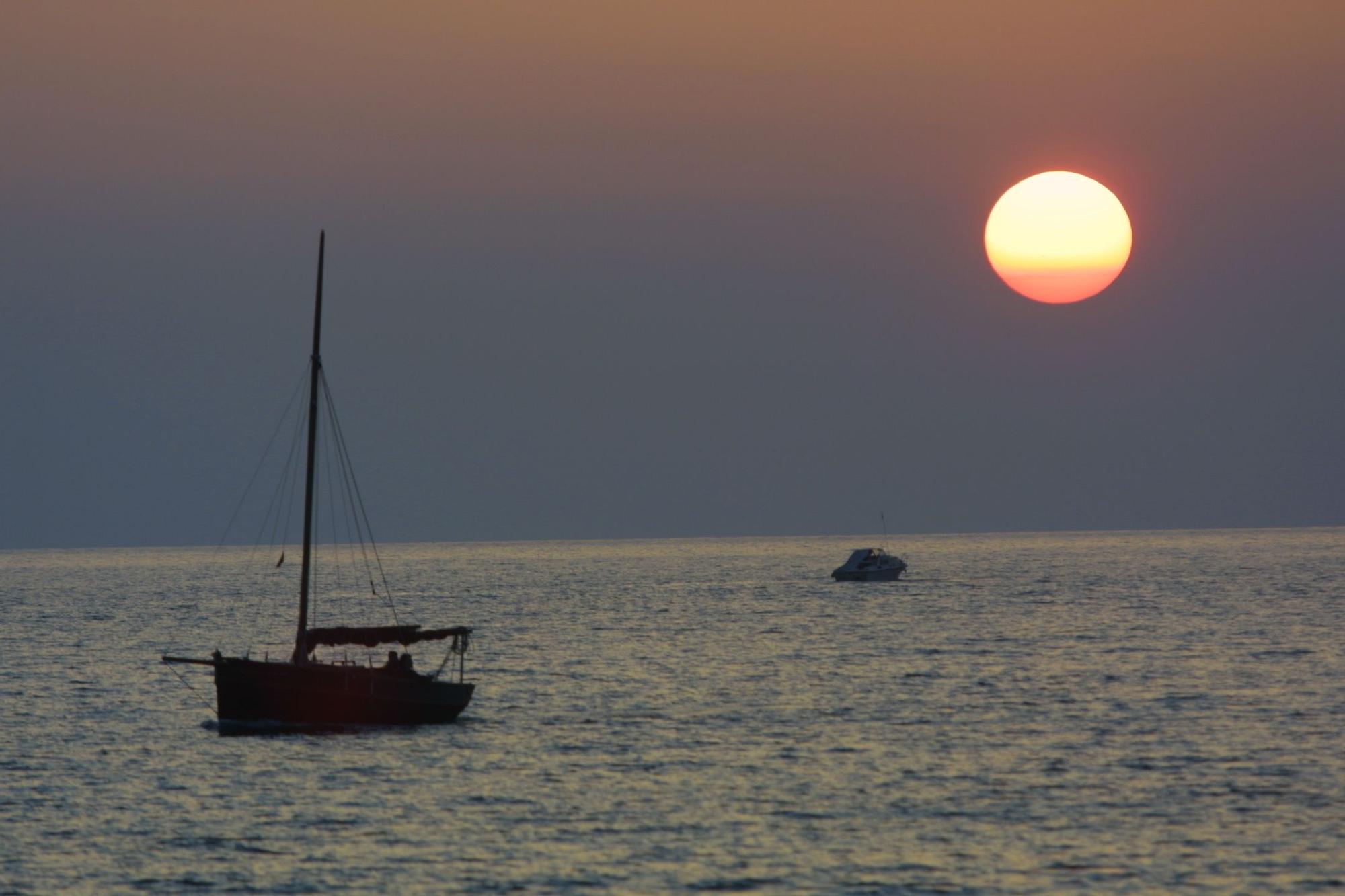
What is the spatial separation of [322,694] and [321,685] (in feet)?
1.26

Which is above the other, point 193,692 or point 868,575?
point 868,575

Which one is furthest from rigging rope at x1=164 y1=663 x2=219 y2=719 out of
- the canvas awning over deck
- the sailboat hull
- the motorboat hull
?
the motorboat hull

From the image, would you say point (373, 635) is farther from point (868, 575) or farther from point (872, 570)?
point (872, 570)

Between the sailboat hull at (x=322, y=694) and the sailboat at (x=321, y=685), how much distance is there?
24 mm

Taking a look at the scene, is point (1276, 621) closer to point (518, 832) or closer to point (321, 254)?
point (321, 254)

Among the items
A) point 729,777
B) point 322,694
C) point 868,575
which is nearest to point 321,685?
point 322,694

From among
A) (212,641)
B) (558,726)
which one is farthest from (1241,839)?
(212,641)

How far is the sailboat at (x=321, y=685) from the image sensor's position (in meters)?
58.1

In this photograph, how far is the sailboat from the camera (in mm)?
58094

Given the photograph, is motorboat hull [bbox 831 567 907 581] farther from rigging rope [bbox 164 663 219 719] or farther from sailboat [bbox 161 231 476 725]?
sailboat [bbox 161 231 476 725]

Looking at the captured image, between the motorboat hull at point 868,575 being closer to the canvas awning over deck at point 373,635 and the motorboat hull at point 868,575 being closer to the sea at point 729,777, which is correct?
the sea at point 729,777

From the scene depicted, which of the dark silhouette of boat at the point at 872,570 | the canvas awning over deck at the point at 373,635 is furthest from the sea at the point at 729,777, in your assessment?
the dark silhouette of boat at the point at 872,570

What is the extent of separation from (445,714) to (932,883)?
2965cm

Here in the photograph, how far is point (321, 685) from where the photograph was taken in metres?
58.2
